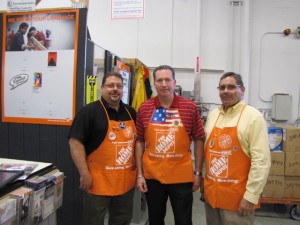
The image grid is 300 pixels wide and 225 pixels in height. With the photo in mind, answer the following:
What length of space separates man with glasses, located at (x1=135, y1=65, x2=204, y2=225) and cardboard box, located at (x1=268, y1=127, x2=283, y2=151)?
1719 mm

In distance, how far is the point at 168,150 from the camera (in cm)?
161

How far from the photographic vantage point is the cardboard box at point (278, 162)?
2924 millimetres

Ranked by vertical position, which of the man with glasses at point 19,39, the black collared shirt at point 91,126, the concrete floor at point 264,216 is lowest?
the concrete floor at point 264,216

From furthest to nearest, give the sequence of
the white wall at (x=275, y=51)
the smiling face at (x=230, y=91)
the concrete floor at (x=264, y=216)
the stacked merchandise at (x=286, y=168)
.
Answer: the white wall at (x=275, y=51), the stacked merchandise at (x=286, y=168), the concrete floor at (x=264, y=216), the smiling face at (x=230, y=91)

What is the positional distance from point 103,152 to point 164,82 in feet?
2.03

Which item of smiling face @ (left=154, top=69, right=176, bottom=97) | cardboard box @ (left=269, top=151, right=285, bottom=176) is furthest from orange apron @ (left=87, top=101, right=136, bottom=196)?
cardboard box @ (left=269, top=151, right=285, bottom=176)

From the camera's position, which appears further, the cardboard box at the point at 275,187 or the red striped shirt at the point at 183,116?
the cardboard box at the point at 275,187

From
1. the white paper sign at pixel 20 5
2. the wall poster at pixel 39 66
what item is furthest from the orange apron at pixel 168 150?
the white paper sign at pixel 20 5

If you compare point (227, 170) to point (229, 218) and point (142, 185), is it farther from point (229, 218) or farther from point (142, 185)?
point (142, 185)

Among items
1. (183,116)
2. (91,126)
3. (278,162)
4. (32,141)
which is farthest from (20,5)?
(278,162)

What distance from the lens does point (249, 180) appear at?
1412 millimetres

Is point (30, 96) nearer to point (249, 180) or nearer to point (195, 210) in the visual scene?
point (249, 180)

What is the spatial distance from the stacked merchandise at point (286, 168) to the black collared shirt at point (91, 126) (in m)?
2.24

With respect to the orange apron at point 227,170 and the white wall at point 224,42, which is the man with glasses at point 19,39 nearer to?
the orange apron at point 227,170
